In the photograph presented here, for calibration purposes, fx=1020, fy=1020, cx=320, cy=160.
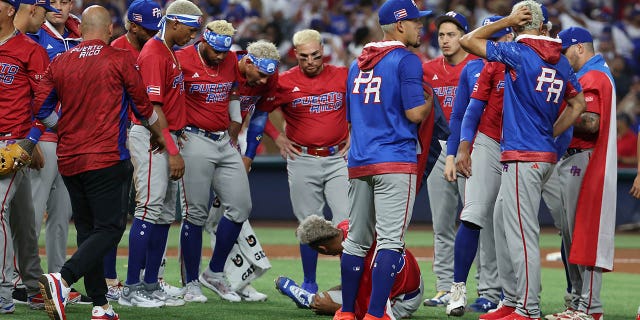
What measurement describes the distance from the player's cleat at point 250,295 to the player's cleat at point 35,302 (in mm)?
1788

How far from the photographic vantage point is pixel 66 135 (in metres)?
6.93

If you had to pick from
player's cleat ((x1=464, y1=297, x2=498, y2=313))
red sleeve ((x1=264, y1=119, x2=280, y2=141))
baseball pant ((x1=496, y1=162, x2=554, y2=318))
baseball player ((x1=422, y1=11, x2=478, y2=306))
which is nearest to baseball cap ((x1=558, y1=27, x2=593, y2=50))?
baseball pant ((x1=496, y1=162, x2=554, y2=318))

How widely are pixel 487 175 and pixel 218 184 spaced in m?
2.27

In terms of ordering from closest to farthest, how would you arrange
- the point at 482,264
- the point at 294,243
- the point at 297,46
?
1. the point at 482,264
2. the point at 297,46
3. the point at 294,243

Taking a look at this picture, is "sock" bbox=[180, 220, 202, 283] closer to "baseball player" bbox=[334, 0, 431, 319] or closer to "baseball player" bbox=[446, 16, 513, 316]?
"baseball player" bbox=[334, 0, 431, 319]

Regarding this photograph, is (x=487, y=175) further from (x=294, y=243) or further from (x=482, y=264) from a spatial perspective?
(x=294, y=243)

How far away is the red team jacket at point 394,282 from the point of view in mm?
7145

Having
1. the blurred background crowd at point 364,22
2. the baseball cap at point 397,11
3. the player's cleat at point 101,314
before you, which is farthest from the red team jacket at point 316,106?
the blurred background crowd at point 364,22

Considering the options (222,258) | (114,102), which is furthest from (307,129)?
(114,102)

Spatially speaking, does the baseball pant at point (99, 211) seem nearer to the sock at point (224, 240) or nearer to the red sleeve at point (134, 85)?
the red sleeve at point (134, 85)

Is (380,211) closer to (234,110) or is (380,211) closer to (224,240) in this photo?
(224,240)

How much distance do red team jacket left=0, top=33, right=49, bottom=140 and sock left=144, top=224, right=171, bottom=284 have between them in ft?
4.58

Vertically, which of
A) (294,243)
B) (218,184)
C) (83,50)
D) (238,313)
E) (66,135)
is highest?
(83,50)

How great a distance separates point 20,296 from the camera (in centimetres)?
808
